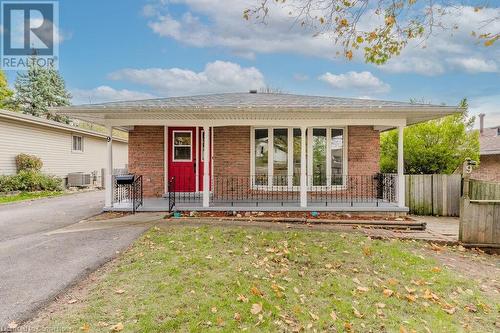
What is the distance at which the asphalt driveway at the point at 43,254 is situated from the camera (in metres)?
3.89

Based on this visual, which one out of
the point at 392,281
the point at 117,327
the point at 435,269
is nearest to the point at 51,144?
the point at 117,327

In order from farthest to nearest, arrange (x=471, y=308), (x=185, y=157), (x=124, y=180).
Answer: (x=185, y=157)
(x=124, y=180)
(x=471, y=308)

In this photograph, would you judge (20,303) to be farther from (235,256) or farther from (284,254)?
(284,254)

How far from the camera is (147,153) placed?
1087 centimetres

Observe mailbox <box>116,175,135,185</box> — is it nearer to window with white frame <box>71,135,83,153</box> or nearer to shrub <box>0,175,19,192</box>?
shrub <box>0,175,19,192</box>

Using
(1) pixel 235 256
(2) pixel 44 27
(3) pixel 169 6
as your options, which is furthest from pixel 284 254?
(2) pixel 44 27

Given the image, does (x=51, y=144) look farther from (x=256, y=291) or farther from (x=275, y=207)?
(x=256, y=291)

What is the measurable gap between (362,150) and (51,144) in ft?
56.0

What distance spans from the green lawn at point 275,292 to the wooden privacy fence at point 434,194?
5.44 m

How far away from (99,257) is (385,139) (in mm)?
12829

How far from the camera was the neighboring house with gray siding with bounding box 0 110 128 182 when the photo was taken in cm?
1447

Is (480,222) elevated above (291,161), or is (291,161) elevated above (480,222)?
(291,161)

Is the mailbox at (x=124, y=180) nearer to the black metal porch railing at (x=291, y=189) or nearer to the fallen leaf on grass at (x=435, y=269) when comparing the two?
the black metal porch railing at (x=291, y=189)

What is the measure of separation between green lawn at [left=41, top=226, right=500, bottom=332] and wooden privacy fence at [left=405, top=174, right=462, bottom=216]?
544cm
